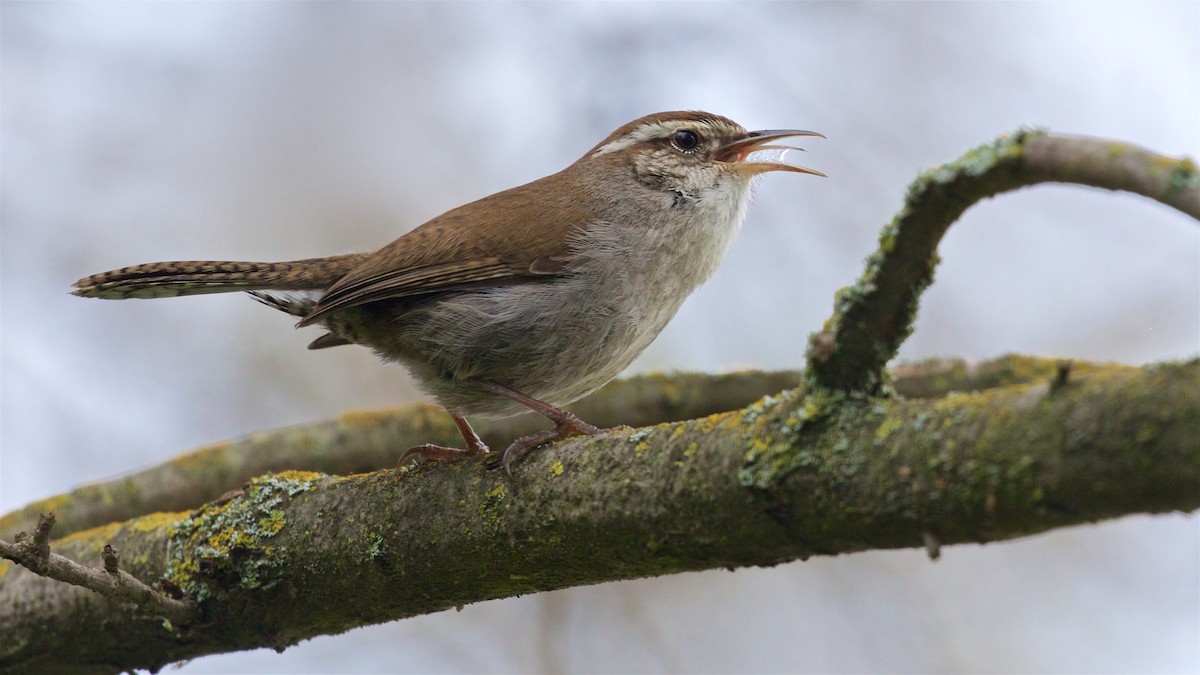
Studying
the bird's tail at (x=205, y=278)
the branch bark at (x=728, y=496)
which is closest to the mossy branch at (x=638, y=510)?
the branch bark at (x=728, y=496)

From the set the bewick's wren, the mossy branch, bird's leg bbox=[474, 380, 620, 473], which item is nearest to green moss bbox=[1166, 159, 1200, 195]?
the mossy branch

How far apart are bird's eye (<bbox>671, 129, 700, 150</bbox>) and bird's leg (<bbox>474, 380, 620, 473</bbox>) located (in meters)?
1.44

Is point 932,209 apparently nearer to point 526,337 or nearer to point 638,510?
point 638,510

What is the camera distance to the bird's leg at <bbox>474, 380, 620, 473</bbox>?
2.99 metres

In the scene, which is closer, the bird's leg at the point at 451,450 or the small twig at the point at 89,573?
the small twig at the point at 89,573

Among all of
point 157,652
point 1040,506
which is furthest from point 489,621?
point 1040,506

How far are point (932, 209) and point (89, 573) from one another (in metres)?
2.44

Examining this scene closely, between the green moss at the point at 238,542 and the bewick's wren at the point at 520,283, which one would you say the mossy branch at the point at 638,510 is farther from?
the bewick's wren at the point at 520,283

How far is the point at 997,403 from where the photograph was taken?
1969 mm

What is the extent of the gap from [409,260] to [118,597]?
1571mm

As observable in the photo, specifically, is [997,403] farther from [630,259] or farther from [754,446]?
[630,259]

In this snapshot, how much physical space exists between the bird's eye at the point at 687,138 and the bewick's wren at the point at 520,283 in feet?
0.68

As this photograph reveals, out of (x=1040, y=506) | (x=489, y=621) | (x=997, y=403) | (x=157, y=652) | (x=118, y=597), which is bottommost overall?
(x=489, y=621)

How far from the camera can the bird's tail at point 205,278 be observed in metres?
4.09
